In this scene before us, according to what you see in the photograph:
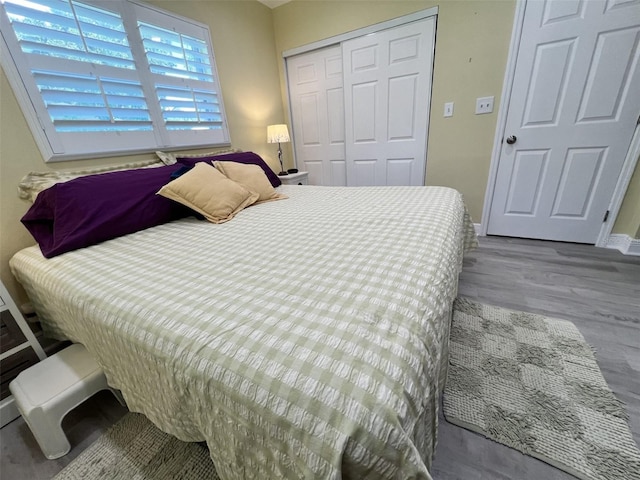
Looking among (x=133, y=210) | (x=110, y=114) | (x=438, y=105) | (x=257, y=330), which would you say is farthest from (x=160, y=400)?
(x=438, y=105)

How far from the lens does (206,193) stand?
4.95 ft

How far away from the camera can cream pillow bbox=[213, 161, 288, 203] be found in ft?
5.91

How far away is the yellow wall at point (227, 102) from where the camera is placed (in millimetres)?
1362

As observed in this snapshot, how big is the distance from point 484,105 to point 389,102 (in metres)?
0.87

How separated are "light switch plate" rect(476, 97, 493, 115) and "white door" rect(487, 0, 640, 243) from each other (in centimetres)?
17

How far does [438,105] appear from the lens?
2.47m

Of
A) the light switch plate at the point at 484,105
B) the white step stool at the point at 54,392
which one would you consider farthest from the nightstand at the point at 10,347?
the light switch plate at the point at 484,105

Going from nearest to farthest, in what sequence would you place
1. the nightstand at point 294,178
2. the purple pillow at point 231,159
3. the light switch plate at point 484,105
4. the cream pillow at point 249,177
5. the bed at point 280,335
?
the bed at point 280,335 < the cream pillow at point 249,177 < the purple pillow at point 231,159 < the light switch plate at point 484,105 < the nightstand at point 294,178

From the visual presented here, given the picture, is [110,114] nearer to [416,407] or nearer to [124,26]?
[124,26]

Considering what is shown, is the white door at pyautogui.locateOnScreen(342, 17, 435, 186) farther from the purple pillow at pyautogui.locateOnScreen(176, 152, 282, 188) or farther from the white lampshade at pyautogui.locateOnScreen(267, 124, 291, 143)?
the purple pillow at pyautogui.locateOnScreen(176, 152, 282, 188)

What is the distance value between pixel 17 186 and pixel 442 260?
2.16 m

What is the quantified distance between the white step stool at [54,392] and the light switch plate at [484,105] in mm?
3210

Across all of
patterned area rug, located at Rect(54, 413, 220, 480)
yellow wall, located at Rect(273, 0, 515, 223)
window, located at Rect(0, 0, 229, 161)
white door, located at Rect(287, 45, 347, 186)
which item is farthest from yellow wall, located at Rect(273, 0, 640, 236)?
patterned area rug, located at Rect(54, 413, 220, 480)

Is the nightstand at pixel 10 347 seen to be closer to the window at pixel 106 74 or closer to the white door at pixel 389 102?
the window at pixel 106 74
